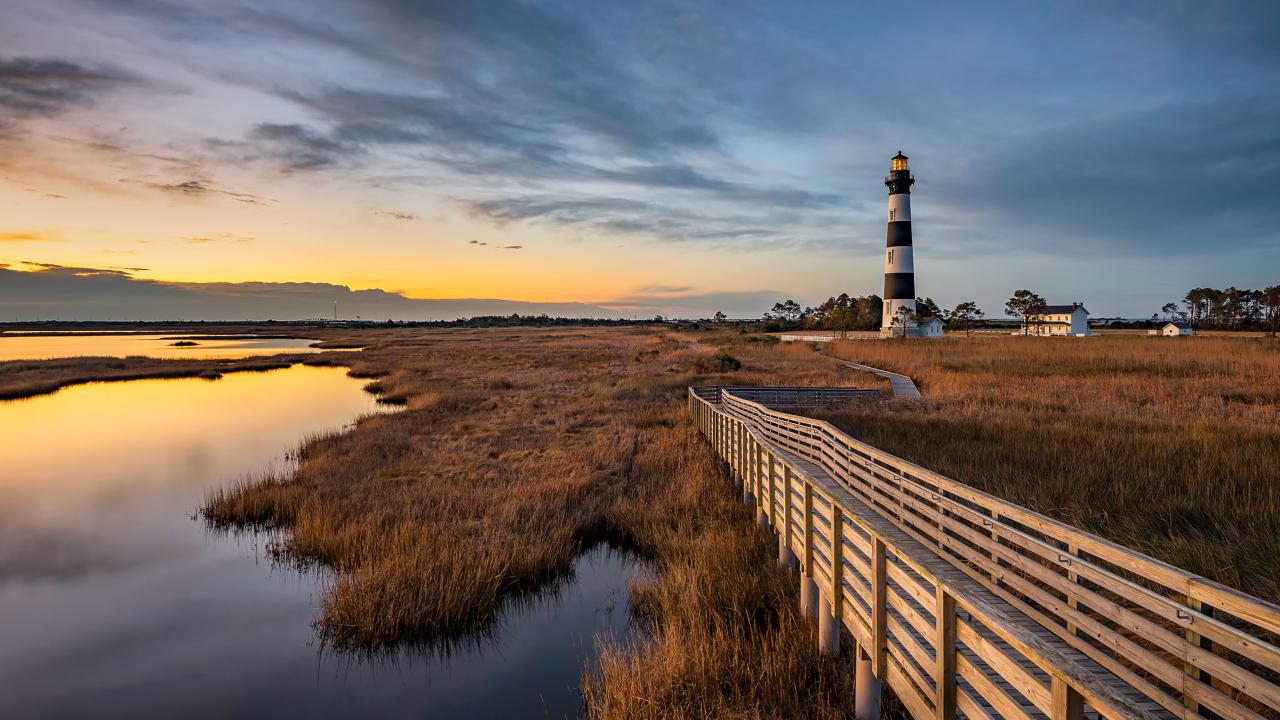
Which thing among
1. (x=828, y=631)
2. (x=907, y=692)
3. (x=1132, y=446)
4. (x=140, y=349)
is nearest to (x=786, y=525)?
(x=828, y=631)

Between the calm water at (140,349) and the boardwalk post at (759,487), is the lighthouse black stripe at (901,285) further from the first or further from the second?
the calm water at (140,349)

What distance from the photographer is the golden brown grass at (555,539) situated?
19.0 ft

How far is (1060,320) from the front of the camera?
87812 millimetres

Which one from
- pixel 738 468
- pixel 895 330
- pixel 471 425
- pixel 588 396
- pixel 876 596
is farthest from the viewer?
pixel 895 330

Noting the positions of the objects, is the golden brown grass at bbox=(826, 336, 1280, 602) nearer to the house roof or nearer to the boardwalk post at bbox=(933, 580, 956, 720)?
the boardwalk post at bbox=(933, 580, 956, 720)

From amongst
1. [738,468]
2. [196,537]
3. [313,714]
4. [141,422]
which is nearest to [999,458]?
[738,468]

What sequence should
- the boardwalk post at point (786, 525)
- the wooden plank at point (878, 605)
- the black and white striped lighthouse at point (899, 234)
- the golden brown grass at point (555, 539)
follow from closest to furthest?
the wooden plank at point (878, 605)
the golden brown grass at point (555, 539)
the boardwalk post at point (786, 525)
the black and white striped lighthouse at point (899, 234)

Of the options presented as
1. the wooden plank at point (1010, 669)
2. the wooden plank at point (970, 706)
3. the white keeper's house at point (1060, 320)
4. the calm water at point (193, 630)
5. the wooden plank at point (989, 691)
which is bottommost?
the calm water at point (193, 630)

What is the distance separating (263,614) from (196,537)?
4.48m

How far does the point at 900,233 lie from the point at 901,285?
470 centimetres

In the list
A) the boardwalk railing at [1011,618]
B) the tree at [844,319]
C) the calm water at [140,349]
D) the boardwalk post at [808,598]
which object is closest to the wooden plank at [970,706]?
the boardwalk railing at [1011,618]

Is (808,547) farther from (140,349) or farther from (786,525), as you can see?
(140,349)

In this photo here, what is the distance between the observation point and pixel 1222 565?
6.34m

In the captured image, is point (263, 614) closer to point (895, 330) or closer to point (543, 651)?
point (543, 651)
